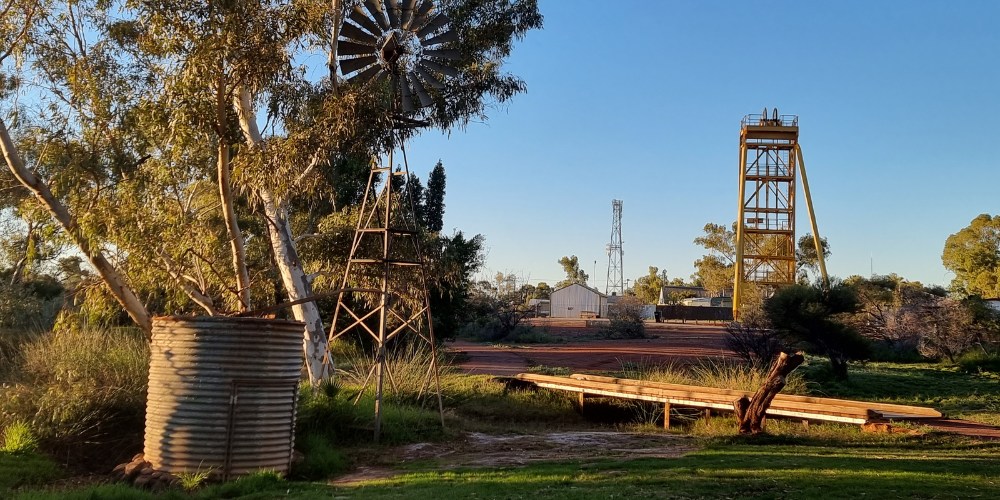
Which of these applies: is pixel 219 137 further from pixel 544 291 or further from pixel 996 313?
pixel 544 291

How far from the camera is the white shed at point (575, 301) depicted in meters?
73.4

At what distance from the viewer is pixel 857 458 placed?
349 inches

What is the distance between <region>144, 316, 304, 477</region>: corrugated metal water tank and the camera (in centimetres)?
859

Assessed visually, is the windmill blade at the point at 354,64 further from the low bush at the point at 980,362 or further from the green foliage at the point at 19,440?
the low bush at the point at 980,362

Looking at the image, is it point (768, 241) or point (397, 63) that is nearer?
point (397, 63)

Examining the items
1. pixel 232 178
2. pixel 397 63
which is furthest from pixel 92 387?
pixel 397 63

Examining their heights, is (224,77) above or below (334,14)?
below

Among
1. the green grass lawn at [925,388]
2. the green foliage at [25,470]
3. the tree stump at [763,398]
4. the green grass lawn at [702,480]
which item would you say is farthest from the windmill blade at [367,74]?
the green grass lawn at [925,388]

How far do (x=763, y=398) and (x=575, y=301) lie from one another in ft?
205

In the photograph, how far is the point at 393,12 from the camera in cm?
1341

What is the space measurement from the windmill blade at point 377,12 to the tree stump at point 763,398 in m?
7.88

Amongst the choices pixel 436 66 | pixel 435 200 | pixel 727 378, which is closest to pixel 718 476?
pixel 436 66

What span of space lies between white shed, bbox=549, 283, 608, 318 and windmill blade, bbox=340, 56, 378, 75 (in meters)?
60.7

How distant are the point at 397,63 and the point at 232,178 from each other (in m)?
3.25
